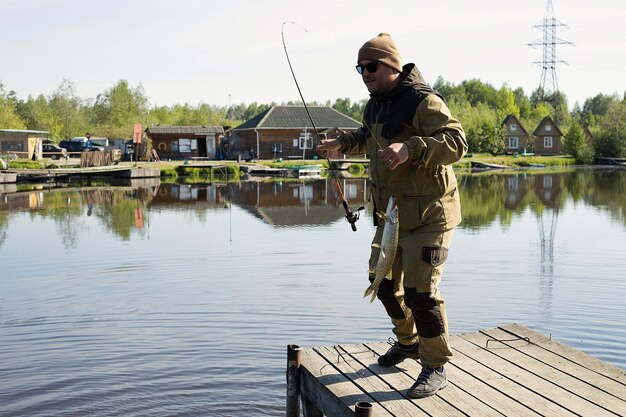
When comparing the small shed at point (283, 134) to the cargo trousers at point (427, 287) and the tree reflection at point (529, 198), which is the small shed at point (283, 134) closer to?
the tree reflection at point (529, 198)

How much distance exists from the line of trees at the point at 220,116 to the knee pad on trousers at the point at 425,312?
63.9 m

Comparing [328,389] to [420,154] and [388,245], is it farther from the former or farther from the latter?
[420,154]

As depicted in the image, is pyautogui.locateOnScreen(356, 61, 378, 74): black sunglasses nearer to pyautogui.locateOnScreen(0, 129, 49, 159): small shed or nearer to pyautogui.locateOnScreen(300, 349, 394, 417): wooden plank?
pyautogui.locateOnScreen(300, 349, 394, 417): wooden plank

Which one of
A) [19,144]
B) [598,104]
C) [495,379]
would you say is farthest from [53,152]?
[598,104]

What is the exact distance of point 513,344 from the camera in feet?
22.8

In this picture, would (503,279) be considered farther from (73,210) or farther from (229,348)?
(73,210)

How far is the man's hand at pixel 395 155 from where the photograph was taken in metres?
5.36

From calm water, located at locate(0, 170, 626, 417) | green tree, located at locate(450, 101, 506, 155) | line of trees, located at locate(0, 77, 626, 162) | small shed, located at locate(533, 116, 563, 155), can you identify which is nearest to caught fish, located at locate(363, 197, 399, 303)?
calm water, located at locate(0, 170, 626, 417)

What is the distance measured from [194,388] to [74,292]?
20.6ft

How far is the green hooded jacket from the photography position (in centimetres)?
553

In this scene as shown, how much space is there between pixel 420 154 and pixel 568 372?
2060 mm

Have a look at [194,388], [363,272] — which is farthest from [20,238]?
[194,388]

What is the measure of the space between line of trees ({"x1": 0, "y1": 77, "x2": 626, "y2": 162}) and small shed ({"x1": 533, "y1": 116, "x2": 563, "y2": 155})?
8.28 ft

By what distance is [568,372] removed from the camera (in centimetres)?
611
